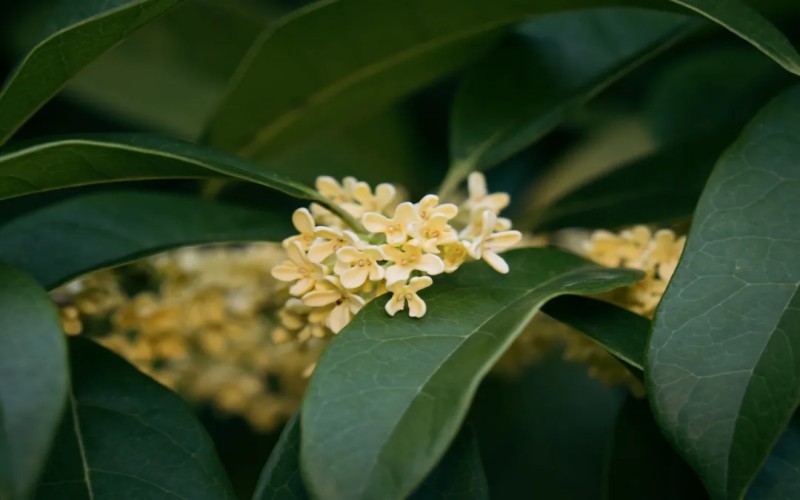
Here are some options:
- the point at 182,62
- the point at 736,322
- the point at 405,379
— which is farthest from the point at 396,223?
the point at 182,62

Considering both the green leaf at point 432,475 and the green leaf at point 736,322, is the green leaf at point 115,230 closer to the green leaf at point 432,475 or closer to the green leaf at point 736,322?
the green leaf at point 432,475

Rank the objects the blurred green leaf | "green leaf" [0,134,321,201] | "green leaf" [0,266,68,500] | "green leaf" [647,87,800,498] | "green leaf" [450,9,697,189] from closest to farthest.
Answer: "green leaf" [0,266,68,500] < "green leaf" [647,87,800,498] < "green leaf" [0,134,321,201] < "green leaf" [450,9,697,189] < the blurred green leaf

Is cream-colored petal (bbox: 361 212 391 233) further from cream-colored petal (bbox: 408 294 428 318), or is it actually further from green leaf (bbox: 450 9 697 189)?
green leaf (bbox: 450 9 697 189)

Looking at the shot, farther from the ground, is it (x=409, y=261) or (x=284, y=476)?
(x=409, y=261)

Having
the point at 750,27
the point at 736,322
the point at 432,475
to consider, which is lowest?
the point at 432,475

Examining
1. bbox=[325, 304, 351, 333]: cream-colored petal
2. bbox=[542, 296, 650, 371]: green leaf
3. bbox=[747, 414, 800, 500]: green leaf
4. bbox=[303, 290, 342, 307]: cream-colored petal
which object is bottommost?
bbox=[747, 414, 800, 500]: green leaf

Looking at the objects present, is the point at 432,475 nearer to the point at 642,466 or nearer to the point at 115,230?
the point at 642,466

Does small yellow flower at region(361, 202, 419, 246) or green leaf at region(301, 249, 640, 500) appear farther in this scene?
small yellow flower at region(361, 202, 419, 246)

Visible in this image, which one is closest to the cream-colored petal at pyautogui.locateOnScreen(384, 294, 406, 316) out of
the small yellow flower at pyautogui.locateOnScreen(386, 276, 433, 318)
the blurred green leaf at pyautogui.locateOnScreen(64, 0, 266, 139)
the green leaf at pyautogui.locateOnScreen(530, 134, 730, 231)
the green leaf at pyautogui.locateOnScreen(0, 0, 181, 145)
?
the small yellow flower at pyautogui.locateOnScreen(386, 276, 433, 318)
